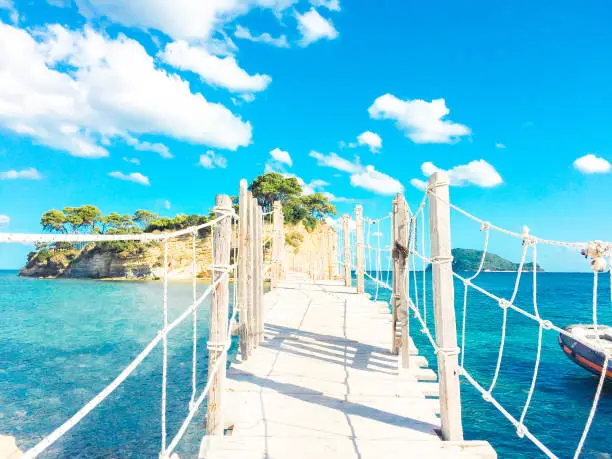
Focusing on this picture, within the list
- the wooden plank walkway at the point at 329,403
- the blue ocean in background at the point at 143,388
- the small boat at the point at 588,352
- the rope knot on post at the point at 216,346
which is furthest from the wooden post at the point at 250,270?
the small boat at the point at 588,352

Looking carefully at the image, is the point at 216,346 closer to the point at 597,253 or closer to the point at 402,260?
the point at 402,260

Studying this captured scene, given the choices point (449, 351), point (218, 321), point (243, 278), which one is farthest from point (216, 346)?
point (449, 351)

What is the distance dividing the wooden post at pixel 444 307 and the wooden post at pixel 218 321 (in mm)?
1640

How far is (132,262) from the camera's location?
45.2 m

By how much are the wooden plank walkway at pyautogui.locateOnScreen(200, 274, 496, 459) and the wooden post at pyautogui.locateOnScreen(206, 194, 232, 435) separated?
0.47 feet

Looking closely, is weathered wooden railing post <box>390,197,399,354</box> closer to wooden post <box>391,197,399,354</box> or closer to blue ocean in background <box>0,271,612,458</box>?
wooden post <box>391,197,399,354</box>

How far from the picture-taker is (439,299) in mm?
2994

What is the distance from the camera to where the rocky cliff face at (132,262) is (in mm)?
41156

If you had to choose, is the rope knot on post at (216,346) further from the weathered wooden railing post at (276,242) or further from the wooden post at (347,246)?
the wooden post at (347,246)

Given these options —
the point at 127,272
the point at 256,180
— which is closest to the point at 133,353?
the point at 256,180

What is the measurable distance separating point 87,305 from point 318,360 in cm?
2233

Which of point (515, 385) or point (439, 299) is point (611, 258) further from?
point (515, 385)

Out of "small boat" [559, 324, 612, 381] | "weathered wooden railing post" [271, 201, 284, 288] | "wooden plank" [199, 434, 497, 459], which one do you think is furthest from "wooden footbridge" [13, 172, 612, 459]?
"small boat" [559, 324, 612, 381]

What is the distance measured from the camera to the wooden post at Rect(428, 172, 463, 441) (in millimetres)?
2781
